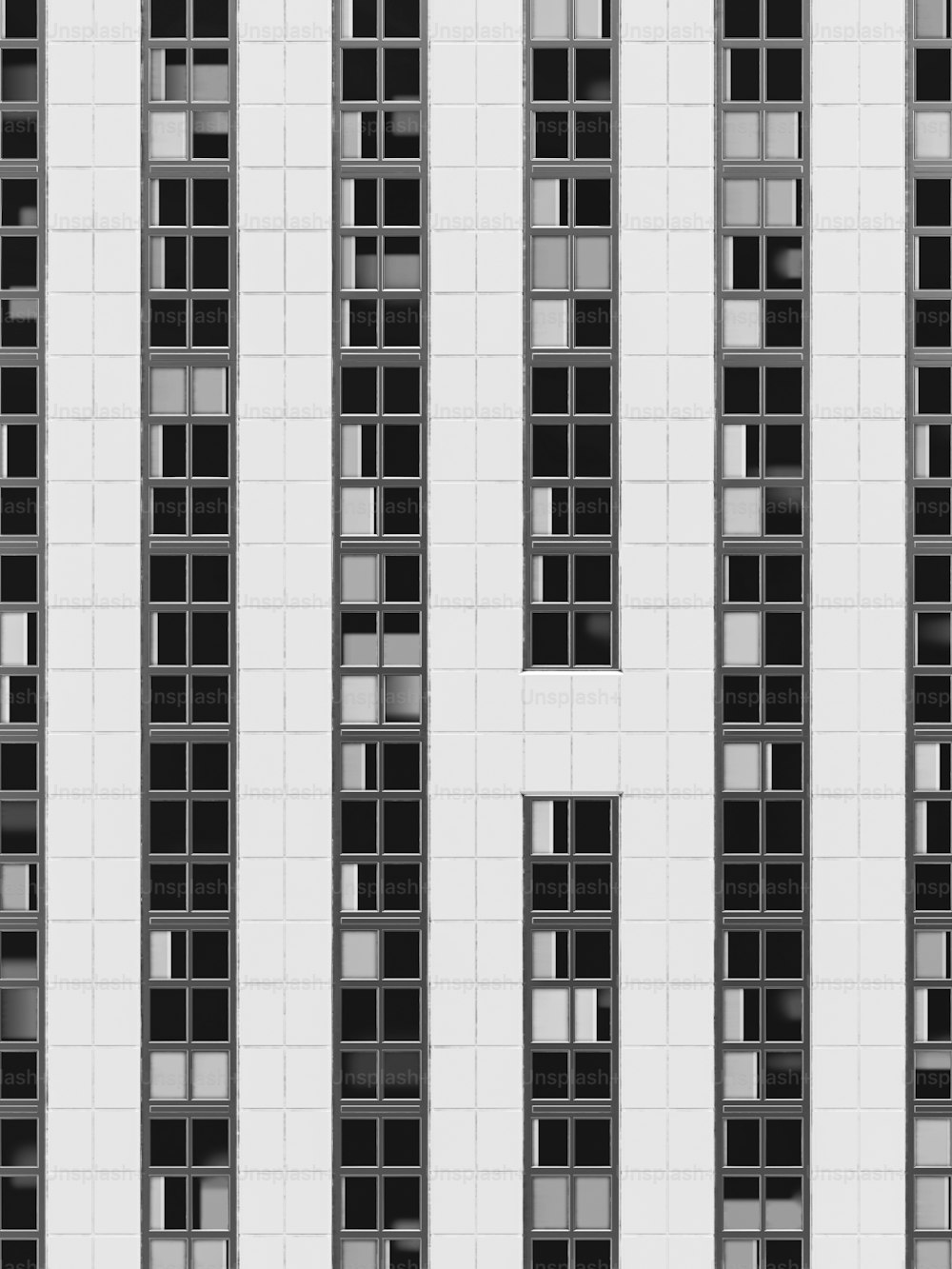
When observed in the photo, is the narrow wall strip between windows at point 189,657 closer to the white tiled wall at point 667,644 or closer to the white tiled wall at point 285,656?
the white tiled wall at point 285,656

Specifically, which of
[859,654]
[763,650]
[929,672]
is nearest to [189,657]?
[763,650]

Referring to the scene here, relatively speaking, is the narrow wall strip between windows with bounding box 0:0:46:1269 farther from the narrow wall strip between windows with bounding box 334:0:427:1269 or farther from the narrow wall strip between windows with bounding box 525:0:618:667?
the narrow wall strip between windows with bounding box 525:0:618:667

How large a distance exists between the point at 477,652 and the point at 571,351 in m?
A: 6.70

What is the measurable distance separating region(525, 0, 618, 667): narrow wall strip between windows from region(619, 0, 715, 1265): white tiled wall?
0.40 meters

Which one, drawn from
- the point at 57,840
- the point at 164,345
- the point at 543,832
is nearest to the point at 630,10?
the point at 164,345

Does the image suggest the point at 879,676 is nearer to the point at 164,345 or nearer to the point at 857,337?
the point at 857,337

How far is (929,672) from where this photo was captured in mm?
23547

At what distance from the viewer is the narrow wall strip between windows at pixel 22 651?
23.6 m

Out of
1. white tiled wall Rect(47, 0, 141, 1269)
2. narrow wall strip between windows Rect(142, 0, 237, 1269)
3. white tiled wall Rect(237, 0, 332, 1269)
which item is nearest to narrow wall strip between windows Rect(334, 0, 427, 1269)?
white tiled wall Rect(237, 0, 332, 1269)

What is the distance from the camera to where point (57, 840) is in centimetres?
2347

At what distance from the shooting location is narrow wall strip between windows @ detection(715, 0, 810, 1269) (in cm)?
2353

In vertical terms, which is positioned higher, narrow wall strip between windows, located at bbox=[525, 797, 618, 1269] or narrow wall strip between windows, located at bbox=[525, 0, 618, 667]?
narrow wall strip between windows, located at bbox=[525, 0, 618, 667]

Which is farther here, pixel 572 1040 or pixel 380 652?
pixel 380 652

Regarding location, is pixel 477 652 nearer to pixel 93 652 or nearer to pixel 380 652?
pixel 380 652
